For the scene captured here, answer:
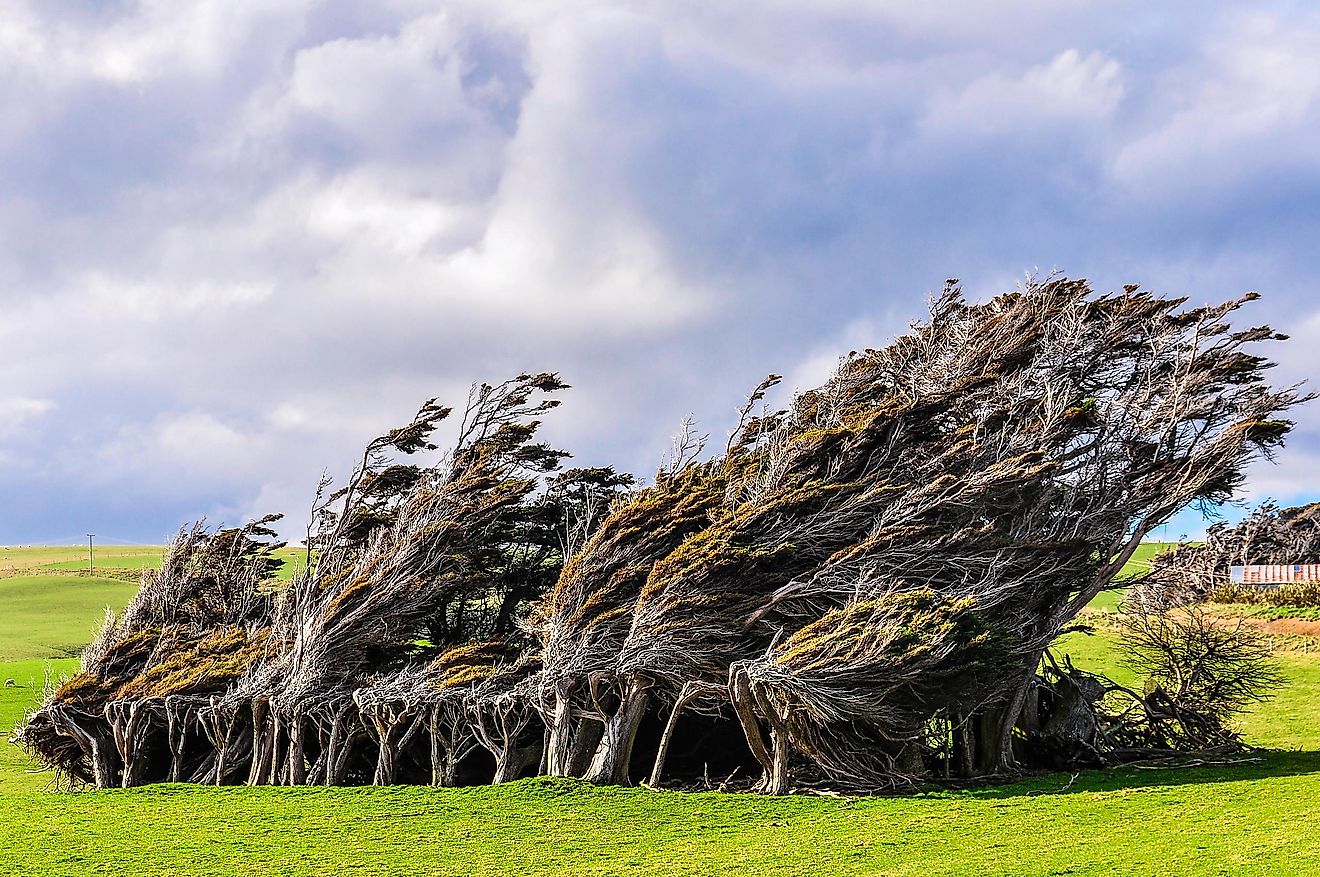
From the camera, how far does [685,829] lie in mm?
16906

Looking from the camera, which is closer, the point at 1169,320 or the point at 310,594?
the point at 310,594

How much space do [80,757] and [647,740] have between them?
11.2m

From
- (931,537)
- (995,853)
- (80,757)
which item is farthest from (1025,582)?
(80,757)

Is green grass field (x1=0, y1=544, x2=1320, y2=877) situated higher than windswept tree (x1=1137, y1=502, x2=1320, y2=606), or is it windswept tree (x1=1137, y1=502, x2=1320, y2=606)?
windswept tree (x1=1137, y1=502, x2=1320, y2=606)

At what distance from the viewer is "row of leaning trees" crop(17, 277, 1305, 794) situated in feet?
63.3

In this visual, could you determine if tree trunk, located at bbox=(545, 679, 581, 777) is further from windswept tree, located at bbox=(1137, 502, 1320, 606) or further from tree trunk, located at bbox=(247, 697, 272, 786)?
windswept tree, located at bbox=(1137, 502, 1320, 606)

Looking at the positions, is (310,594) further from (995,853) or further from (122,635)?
(995,853)

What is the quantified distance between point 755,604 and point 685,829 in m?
4.39

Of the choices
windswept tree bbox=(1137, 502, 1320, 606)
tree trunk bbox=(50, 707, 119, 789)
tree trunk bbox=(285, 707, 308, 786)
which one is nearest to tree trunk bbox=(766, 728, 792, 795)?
tree trunk bbox=(285, 707, 308, 786)

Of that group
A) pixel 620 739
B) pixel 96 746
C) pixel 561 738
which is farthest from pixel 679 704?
pixel 96 746

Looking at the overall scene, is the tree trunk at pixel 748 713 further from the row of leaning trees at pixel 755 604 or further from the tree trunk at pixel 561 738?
the tree trunk at pixel 561 738

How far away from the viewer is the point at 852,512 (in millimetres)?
20734

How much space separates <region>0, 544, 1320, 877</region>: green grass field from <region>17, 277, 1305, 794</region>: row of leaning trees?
4.38 ft

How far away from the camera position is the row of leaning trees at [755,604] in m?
19.3
